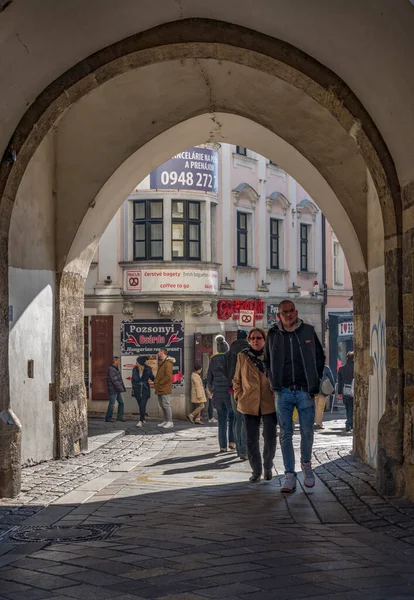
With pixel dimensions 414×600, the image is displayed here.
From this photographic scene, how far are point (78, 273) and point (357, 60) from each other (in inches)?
239

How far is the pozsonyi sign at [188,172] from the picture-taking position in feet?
91.2

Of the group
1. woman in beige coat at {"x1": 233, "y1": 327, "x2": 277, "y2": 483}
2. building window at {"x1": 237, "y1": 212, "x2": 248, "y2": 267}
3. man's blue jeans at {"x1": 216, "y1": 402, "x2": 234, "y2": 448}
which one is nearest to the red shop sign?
building window at {"x1": 237, "y1": 212, "x2": 248, "y2": 267}

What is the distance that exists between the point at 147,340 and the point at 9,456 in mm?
18893

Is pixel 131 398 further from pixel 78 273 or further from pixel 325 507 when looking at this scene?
pixel 325 507

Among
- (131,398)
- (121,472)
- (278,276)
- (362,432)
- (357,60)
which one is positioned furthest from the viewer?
(278,276)

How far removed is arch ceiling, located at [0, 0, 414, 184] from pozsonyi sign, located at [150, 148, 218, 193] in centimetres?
1845

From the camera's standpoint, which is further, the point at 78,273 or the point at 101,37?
the point at 78,273

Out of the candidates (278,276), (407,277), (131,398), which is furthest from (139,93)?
(278,276)

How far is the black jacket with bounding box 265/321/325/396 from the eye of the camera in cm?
895

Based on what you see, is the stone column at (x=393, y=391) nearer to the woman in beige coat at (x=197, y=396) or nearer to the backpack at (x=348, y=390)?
the backpack at (x=348, y=390)

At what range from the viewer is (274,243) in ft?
105

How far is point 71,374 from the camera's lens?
13.1 meters

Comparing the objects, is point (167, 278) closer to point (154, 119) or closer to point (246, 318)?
point (246, 318)

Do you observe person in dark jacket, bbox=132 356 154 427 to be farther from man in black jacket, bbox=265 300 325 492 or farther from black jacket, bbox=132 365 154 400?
man in black jacket, bbox=265 300 325 492
